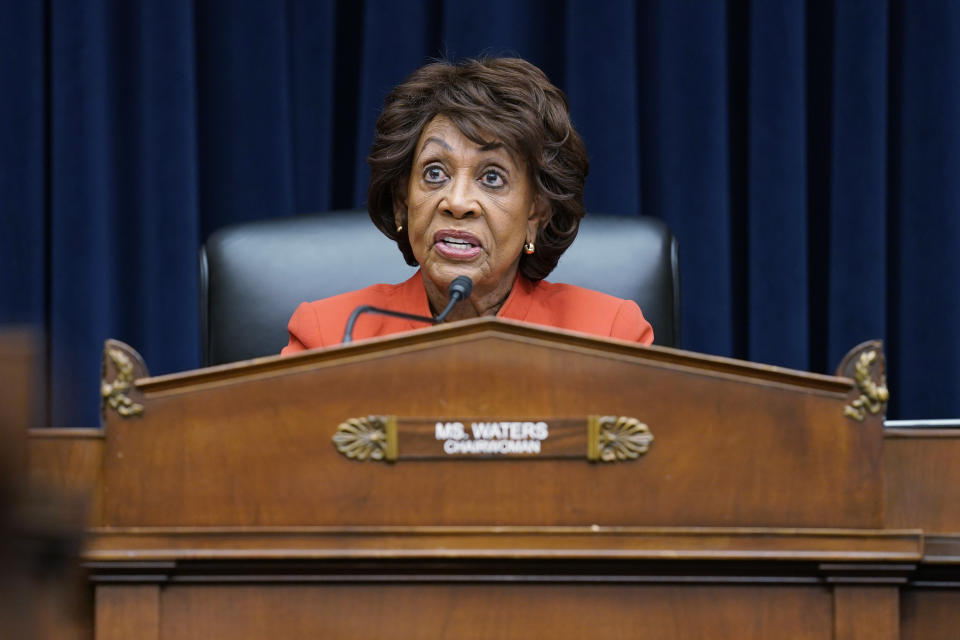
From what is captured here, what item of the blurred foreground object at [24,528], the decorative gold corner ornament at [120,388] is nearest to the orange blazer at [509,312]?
the decorative gold corner ornament at [120,388]

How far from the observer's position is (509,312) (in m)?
1.79

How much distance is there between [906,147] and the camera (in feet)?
8.38

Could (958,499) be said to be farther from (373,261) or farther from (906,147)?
(906,147)

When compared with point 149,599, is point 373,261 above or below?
above

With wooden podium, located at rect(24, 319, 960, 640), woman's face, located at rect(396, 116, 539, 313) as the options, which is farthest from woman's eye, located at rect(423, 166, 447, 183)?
wooden podium, located at rect(24, 319, 960, 640)

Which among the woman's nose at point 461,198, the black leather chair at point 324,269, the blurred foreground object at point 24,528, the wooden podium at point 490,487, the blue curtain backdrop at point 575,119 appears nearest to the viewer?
the blurred foreground object at point 24,528

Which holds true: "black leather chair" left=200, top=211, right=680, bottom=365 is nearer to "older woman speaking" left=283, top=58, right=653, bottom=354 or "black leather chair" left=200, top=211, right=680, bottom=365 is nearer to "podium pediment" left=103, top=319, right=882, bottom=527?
"older woman speaking" left=283, top=58, right=653, bottom=354

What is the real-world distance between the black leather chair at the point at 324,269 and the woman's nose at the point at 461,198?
1.02ft

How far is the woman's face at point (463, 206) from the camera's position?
1705 millimetres

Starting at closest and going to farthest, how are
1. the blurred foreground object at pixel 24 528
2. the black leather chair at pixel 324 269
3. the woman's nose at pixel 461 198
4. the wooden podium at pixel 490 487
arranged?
the blurred foreground object at pixel 24 528, the wooden podium at pixel 490 487, the woman's nose at pixel 461 198, the black leather chair at pixel 324 269

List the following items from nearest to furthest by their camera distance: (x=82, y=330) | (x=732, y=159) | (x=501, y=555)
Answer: (x=501, y=555) < (x=82, y=330) < (x=732, y=159)

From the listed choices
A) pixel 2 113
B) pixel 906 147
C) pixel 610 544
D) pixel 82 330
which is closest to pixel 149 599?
pixel 610 544

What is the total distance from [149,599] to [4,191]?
5.65ft

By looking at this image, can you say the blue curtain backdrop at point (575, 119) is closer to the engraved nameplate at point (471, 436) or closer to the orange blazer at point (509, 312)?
the orange blazer at point (509, 312)
